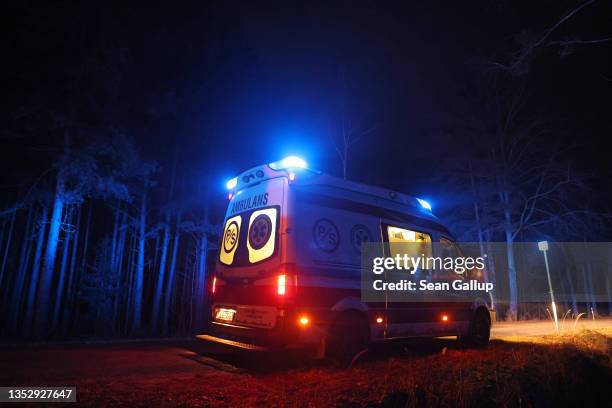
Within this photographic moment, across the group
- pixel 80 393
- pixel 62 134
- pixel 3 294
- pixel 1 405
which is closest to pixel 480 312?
pixel 80 393

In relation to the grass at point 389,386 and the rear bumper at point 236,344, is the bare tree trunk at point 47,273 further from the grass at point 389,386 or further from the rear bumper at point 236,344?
the grass at point 389,386

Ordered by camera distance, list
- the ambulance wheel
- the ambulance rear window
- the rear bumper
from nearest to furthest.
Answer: the rear bumper, the ambulance rear window, the ambulance wheel

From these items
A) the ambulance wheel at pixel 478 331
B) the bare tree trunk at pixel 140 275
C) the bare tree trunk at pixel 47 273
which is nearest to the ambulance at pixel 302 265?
the ambulance wheel at pixel 478 331

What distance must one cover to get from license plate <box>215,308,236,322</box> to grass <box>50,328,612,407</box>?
2.81 ft

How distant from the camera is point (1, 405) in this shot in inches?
140

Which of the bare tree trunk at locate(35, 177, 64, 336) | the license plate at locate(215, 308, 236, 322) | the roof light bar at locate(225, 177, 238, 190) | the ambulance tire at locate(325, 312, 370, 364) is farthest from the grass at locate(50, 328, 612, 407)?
the bare tree trunk at locate(35, 177, 64, 336)

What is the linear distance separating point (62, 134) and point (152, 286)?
20612mm

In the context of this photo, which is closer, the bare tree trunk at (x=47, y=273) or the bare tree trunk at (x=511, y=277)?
the bare tree trunk at (x=47, y=273)

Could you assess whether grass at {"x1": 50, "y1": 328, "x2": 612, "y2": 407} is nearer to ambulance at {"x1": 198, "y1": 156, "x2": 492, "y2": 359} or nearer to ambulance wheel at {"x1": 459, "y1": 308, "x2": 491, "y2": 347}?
ambulance at {"x1": 198, "y1": 156, "x2": 492, "y2": 359}

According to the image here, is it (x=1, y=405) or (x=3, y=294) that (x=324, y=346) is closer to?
(x=1, y=405)

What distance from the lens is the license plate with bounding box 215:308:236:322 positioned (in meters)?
5.77

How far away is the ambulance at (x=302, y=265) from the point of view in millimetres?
5195

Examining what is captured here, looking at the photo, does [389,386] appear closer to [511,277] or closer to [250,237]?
[250,237]

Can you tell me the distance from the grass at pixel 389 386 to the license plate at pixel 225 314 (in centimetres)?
86
